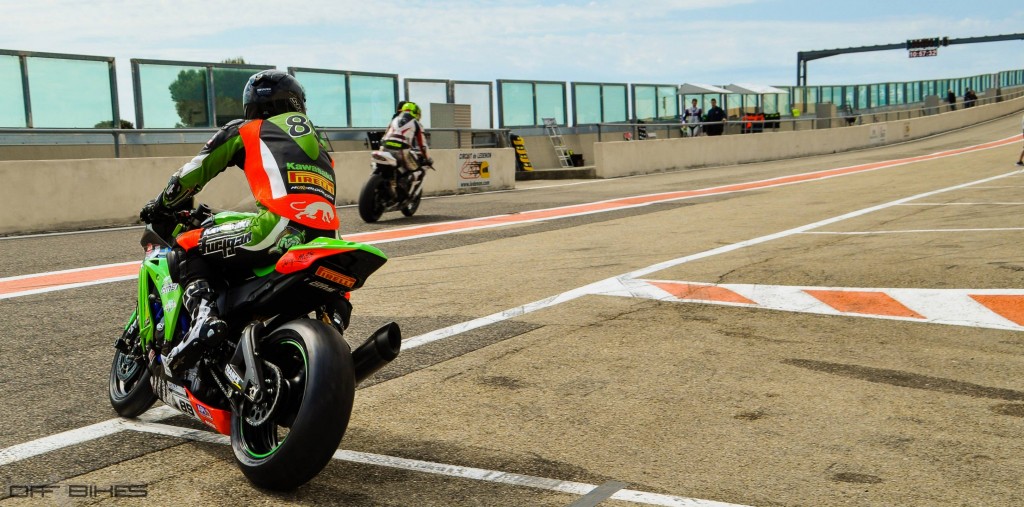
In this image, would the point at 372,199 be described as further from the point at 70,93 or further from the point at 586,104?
the point at 586,104

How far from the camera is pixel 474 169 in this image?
24.1 m

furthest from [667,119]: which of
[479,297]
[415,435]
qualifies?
[415,435]

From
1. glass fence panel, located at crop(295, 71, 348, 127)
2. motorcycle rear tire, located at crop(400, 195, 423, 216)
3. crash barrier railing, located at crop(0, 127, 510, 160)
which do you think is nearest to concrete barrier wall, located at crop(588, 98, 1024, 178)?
crash barrier railing, located at crop(0, 127, 510, 160)

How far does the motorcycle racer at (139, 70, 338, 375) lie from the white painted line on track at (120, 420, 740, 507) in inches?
27.5

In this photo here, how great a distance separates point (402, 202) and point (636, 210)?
4.09 metres

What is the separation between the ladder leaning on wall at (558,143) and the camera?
3428 centimetres

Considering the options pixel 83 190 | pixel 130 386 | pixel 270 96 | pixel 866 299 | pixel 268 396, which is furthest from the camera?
pixel 83 190

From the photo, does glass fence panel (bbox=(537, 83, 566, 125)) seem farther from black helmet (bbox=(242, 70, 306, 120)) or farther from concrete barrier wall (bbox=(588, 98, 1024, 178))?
black helmet (bbox=(242, 70, 306, 120))

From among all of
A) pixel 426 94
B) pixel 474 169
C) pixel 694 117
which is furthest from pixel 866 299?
pixel 694 117

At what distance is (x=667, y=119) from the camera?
130 feet

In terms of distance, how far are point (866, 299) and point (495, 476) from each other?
189 inches

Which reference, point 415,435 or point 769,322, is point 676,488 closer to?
point 415,435

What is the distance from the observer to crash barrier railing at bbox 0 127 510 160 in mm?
16609

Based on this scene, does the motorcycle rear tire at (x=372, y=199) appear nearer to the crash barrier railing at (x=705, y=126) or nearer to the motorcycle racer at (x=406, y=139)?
the motorcycle racer at (x=406, y=139)
